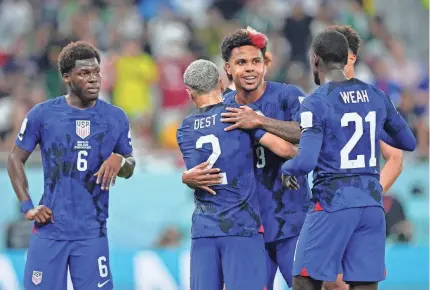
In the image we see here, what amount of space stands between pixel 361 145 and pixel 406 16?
34.2 feet

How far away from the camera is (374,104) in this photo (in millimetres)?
6922

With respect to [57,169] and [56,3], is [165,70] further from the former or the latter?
[57,169]

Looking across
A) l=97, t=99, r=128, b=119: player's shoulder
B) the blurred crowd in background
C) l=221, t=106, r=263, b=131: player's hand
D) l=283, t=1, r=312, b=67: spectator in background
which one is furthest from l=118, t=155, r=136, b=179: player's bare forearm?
l=283, t=1, r=312, b=67: spectator in background

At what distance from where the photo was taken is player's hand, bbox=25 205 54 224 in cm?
766

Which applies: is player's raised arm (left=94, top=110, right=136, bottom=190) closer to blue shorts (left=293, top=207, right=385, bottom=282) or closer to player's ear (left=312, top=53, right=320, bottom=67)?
blue shorts (left=293, top=207, right=385, bottom=282)

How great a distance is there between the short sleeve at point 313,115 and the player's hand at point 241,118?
0.44 meters

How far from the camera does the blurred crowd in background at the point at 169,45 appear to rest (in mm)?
14648

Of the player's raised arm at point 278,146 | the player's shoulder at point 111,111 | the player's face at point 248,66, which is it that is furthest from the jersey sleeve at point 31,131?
the player's raised arm at point 278,146

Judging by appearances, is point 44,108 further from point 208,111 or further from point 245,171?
point 245,171

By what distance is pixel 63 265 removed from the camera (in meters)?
7.68

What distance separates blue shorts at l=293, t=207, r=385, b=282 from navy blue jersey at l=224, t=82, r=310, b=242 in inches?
27.7

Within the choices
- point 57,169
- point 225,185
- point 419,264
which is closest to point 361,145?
point 225,185

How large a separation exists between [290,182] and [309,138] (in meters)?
0.82

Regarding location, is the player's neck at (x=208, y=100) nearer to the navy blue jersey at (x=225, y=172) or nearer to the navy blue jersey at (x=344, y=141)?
the navy blue jersey at (x=225, y=172)
